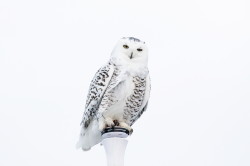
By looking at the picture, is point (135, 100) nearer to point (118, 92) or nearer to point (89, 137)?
point (118, 92)

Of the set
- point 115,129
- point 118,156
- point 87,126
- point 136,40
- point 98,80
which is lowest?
point 118,156

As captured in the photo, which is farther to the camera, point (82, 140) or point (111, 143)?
point (82, 140)

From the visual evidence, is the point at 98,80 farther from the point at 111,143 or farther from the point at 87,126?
the point at 111,143

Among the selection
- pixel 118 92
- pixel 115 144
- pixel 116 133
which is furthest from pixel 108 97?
pixel 115 144

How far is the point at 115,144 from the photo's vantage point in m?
4.18

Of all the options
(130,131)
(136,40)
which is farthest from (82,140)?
(136,40)

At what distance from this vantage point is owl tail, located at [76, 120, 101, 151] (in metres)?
5.03

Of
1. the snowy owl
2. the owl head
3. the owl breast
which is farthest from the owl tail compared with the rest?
the owl head

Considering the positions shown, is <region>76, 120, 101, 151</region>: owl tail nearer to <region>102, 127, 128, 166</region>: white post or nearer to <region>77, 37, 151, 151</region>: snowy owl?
<region>77, 37, 151, 151</region>: snowy owl

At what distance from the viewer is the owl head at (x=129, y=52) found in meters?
5.14

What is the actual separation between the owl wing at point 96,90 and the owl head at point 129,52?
0.13 metres

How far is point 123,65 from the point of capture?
508cm

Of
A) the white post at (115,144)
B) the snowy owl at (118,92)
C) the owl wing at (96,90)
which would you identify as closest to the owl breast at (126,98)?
the snowy owl at (118,92)

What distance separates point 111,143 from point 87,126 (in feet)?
3.38
